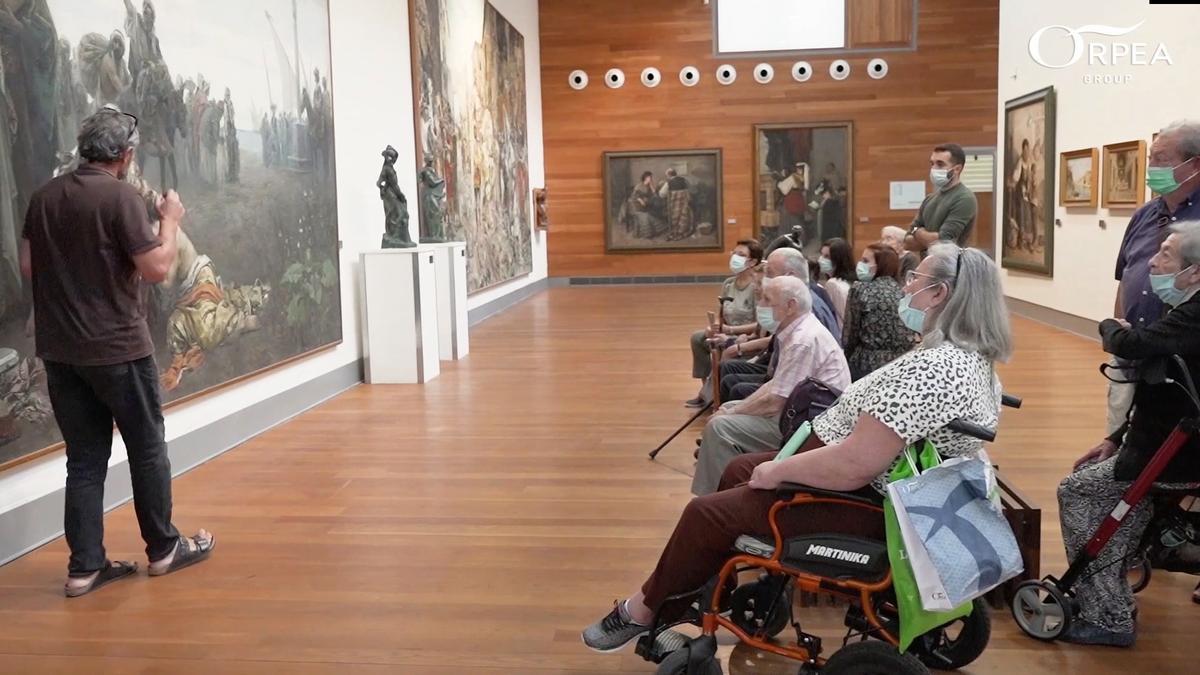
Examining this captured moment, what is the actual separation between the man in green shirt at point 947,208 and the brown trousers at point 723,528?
480 centimetres

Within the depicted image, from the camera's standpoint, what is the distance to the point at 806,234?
78.1 feet

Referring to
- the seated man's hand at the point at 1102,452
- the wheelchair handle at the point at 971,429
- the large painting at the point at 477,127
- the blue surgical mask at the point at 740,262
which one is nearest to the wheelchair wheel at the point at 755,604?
the wheelchair handle at the point at 971,429

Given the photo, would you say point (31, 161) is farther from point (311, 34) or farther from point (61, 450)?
point (311, 34)

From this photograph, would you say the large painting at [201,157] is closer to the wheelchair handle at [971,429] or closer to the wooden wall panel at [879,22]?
the wheelchair handle at [971,429]

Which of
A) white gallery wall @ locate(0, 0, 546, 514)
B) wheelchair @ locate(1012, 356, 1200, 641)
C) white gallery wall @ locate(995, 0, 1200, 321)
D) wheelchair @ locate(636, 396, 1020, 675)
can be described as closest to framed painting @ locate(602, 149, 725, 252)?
white gallery wall @ locate(995, 0, 1200, 321)

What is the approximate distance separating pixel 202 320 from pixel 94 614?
3.22 metres

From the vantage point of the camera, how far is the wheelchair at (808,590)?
3189 mm

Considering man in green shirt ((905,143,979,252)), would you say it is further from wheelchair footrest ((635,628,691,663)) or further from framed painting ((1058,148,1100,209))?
framed painting ((1058,148,1100,209))

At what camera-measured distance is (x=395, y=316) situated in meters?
10.6

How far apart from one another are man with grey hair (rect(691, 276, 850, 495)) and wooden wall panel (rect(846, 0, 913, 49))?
63.6 ft

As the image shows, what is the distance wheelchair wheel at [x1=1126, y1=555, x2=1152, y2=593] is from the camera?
445cm

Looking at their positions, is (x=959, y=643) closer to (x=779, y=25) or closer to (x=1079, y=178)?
(x=1079, y=178)

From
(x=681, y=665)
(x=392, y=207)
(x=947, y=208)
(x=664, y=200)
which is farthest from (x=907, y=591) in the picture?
(x=664, y=200)

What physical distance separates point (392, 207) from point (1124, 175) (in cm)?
845
